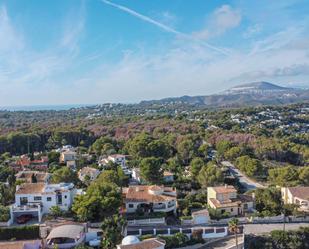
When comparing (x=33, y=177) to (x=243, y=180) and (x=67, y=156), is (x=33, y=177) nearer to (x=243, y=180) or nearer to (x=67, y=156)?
(x=67, y=156)

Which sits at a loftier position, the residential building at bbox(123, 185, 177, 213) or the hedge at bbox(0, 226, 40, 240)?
the residential building at bbox(123, 185, 177, 213)

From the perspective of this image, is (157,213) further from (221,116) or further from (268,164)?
(221,116)

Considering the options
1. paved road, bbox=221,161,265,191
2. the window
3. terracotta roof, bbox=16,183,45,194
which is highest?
terracotta roof, bbox=16,183,45,194

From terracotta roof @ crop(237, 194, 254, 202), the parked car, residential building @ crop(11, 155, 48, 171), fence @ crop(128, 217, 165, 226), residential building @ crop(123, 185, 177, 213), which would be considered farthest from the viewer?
residential building @ crop(11, 155, 48, 171)

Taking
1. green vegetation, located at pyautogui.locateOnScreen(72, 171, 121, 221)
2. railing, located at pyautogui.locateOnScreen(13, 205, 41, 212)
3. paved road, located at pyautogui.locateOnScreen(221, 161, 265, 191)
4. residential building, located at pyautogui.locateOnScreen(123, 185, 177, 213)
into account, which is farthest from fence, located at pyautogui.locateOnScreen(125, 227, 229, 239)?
paved road, located at pyautogui.locateOnScreen(221, 161, 265, 191)

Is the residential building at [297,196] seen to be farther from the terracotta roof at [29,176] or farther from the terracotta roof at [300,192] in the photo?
the terracotta roof at [29,176]

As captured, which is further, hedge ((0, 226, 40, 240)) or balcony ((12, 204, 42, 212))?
balcony ((12, 204, 42, 212))

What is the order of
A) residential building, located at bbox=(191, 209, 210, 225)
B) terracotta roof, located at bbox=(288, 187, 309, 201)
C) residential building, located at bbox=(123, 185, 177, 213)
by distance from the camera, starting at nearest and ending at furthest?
1. residential building, located at bbox=(191, 209, 210, 225)
2. residential building, located at bbox=(123, 185, 177, 213)
3. terracotta roof, located at bbox=(288, 187, 309, 201)

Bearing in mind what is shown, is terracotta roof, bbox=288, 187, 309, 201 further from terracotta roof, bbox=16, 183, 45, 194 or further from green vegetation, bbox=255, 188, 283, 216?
terracotta roof, bbox=16, 183, 45, 194
